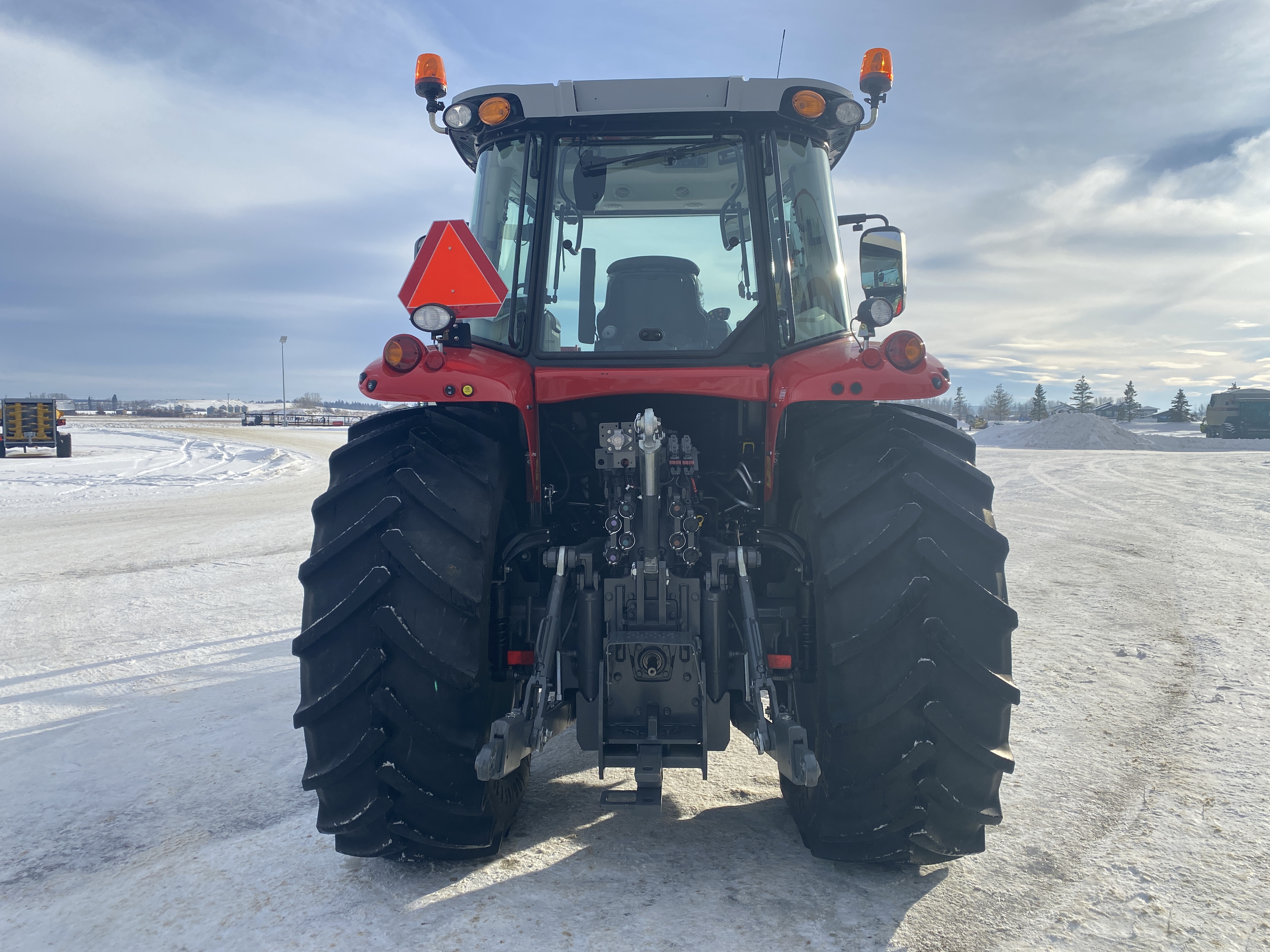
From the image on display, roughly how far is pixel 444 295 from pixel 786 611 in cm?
175

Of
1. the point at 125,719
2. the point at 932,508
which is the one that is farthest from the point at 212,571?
the point at 932,508

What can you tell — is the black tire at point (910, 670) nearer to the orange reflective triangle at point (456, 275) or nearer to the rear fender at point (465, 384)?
the rear fender at point (465, 384)

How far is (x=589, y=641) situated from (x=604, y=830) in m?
0.86

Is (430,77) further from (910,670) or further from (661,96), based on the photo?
(910,670)

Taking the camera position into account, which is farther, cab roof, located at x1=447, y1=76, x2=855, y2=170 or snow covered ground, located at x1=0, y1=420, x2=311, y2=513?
snow covered ground, located at x1=0, y1=420, x2=311, y2=513

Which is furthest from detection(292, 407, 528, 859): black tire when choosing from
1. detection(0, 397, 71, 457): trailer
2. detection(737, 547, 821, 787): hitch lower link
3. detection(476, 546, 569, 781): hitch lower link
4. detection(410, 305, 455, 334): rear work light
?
detection(0, 397, 71, 457): trailer

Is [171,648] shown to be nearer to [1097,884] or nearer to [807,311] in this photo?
[807,311]

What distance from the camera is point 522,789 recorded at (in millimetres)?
3170

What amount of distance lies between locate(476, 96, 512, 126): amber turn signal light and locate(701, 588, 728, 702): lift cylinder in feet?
6.76

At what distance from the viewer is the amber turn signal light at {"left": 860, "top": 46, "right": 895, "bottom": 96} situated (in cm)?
333

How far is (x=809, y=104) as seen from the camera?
10.2ft

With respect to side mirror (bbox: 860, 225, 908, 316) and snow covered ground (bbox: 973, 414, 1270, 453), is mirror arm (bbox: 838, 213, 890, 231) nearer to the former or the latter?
side mirror (bbox: 860, 225, 908, 316)

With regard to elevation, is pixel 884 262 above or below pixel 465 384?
above

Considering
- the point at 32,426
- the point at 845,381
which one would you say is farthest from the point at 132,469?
the point at 845,381
